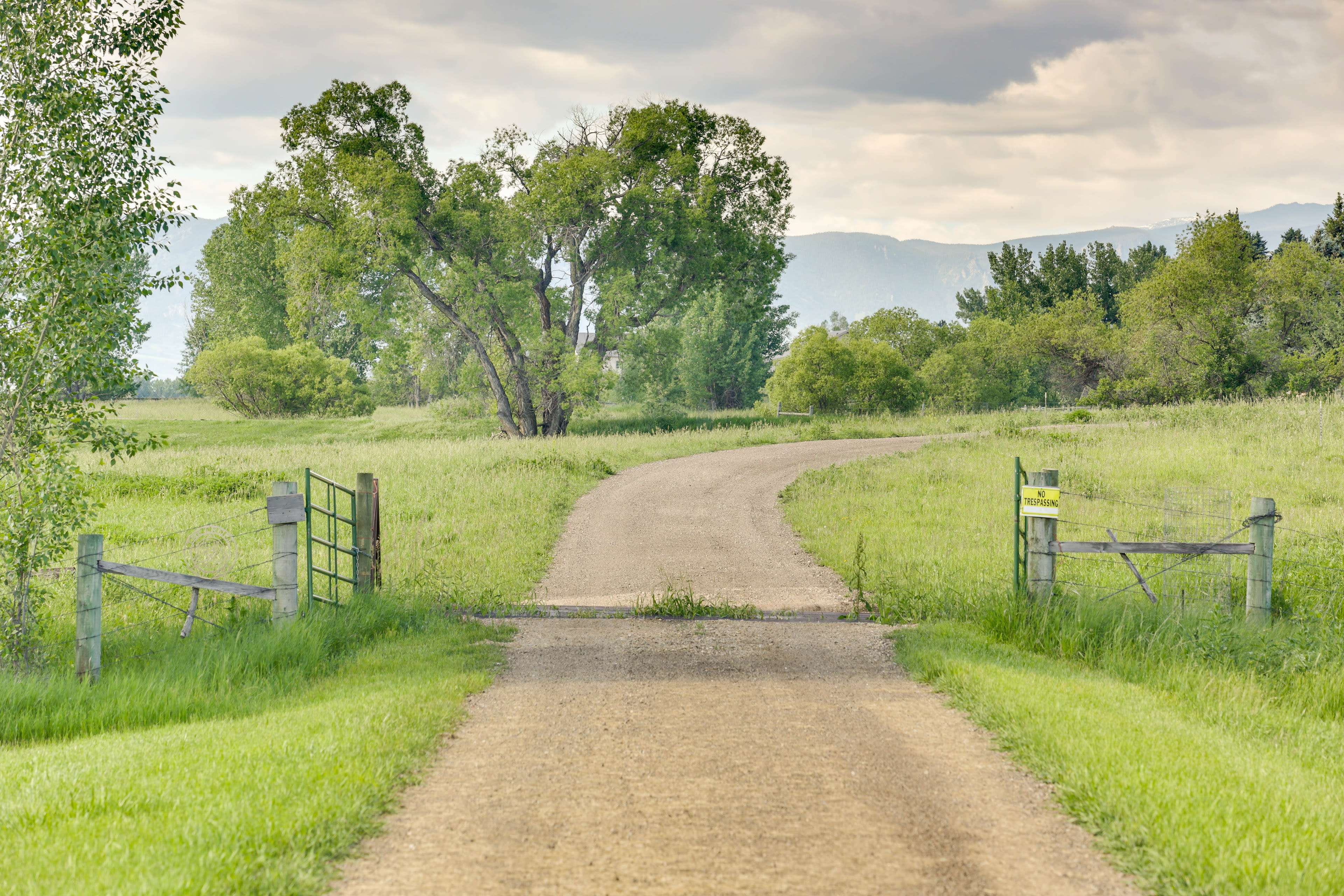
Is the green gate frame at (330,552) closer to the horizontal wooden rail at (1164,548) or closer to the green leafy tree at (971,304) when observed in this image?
the horizontal wooden rail at (1164,548)

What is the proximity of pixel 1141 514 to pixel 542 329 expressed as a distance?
972 inches

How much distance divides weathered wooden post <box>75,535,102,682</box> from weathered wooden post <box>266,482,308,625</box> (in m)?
1.45

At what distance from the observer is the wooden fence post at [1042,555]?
29.8ft

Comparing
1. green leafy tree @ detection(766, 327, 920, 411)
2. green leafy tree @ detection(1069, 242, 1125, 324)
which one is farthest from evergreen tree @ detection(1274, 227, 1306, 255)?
green leafy tree @ detection(766, 327, 920, 411)

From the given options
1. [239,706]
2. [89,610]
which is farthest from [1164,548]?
[89,610]

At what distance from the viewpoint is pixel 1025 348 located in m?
63.2

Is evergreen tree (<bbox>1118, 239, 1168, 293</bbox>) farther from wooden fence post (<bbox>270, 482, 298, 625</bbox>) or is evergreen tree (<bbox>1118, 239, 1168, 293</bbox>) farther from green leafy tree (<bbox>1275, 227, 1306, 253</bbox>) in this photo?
wooden fence post (<bbox>270, 482, 298, 625</bbox>)

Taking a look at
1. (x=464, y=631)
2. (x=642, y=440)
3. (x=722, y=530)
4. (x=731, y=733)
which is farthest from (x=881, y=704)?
(x=642, y=440)

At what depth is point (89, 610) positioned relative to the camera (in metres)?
7.78

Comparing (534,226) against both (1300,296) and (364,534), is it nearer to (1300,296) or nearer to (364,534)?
(364,534)

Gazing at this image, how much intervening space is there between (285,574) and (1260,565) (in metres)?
9.66

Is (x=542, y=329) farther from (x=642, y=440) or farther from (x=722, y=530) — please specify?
(x=722, y=530)

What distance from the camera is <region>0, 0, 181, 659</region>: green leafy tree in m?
8.63

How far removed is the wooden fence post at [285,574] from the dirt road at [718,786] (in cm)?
222
